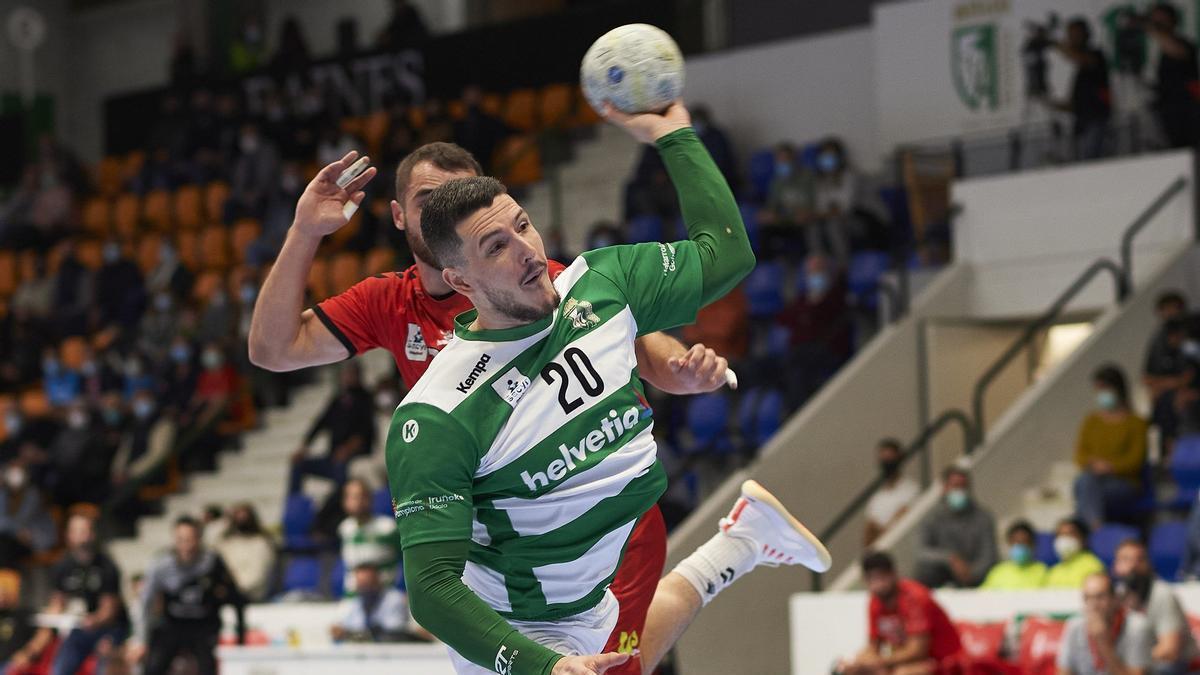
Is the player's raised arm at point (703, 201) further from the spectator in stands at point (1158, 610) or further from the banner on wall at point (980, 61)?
the banner on wall at point (980, 61)

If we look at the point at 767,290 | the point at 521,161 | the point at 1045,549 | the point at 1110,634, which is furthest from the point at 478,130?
the point at 1110,634

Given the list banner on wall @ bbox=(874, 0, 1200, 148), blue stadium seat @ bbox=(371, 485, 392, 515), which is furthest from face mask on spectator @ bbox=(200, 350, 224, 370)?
banner on wall @ bbox=(874, 0, 1200, 148)

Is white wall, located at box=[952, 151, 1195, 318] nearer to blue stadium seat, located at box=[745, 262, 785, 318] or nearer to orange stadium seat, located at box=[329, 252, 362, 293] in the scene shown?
blue stadium seat, located at box=[745, 262, 785, 318]

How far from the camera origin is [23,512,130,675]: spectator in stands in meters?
13.4

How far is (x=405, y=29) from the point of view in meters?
22.0

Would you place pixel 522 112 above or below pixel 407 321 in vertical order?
below

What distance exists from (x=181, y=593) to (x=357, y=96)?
1113cm

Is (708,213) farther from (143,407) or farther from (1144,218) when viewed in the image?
(143,407)

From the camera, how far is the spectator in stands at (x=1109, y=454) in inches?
479

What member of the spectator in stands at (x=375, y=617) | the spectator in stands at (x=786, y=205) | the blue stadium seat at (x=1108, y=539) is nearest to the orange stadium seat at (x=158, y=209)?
the spectator in stands at (x=786, y=205)

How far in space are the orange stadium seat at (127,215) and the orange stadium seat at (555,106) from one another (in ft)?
18.5

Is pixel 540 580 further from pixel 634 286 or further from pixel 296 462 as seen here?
pixel 296 462

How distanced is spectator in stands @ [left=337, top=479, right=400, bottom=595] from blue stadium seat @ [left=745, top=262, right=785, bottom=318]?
4463 mm

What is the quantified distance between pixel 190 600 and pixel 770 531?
8.42m
